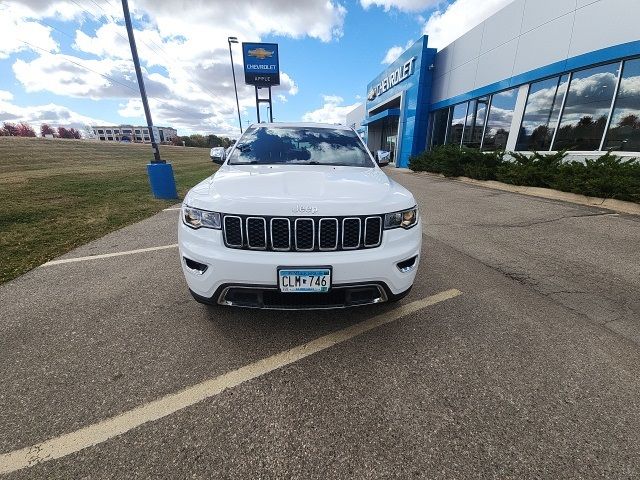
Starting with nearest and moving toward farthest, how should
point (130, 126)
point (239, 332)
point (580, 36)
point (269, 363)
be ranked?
point (269, 363)
point (239, 332)
point (580, 36)
point (130, 126)

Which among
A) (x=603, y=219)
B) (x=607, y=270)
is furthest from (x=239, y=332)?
(x=603, y=219)

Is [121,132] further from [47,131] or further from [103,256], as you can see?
[103,256]

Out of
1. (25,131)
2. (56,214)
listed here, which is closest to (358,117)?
(56,214)

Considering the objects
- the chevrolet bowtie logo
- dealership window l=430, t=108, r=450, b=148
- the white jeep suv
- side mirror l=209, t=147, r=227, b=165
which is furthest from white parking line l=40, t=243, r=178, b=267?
the chevrolet bowtie logo

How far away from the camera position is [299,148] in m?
3.58

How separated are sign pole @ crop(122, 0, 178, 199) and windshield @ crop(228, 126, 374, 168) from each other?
17.5ft

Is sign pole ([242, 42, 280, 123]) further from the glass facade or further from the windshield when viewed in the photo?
the windshield

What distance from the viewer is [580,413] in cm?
184

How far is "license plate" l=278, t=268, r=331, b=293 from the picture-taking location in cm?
210

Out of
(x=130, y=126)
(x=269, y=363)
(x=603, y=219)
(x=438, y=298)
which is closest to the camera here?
(x=269, y=363)

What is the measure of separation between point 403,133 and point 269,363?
22583 mm

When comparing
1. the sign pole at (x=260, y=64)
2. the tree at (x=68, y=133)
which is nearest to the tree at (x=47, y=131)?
the tree at (x=68, y=133)

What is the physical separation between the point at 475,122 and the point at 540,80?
3.96 m

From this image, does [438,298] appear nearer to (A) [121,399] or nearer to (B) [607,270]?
(B) [607,270]
